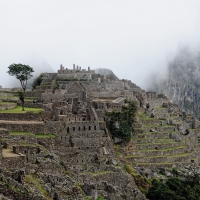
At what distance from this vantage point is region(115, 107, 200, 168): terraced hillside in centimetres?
6144

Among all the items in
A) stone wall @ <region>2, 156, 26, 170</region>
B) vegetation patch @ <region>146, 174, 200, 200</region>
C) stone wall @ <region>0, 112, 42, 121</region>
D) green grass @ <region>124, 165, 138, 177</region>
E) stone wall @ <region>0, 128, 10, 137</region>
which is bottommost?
vegetation patch @ <region>146, 174, 200, 200</region>

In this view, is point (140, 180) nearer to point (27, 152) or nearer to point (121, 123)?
point (121, 123)

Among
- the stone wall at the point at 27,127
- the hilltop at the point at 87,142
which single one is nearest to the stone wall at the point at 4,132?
the hilltop at the point at 87,142

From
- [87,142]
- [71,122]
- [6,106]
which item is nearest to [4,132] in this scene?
[71,122]

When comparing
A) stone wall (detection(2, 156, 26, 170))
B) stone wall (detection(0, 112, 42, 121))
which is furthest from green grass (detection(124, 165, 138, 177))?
stone wall (detection(2, 156, 26, 170))

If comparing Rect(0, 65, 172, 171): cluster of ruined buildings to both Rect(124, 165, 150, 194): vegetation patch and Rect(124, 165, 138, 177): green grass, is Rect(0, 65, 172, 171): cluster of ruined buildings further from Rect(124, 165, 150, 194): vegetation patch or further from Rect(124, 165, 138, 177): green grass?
Rect(124, 165, 150, 194): vegetation patch

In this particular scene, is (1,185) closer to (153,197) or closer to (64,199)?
(64,199)

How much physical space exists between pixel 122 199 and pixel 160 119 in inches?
1314

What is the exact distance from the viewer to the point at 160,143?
66938 mm

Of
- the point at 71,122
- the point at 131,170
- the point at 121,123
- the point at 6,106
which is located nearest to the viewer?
the point at 71,122

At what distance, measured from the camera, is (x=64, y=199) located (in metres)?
34.5

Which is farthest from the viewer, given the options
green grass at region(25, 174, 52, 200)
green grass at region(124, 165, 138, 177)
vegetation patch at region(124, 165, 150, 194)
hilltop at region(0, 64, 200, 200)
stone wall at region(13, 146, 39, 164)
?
green grass at region(124, 165, 138, 177)

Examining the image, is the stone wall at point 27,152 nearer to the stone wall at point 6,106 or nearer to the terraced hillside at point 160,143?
the stone wall at point 6,106

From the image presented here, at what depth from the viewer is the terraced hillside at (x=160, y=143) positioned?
202 ft
